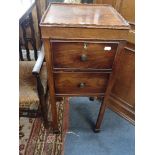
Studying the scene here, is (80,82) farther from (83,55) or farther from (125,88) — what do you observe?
(125,88)

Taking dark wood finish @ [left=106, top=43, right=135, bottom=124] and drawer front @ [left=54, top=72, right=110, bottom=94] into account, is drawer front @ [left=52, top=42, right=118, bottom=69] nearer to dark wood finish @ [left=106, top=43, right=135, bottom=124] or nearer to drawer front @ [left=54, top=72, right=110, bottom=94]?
drawer front @ [left=54, top=72, right=110, bottom=94]

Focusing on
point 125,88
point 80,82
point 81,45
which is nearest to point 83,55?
point 81,45

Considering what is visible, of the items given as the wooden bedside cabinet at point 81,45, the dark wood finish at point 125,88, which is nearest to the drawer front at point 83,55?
the wooden bedside cabinet at point 81,45

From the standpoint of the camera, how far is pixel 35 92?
124 cm

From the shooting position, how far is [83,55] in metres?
1.04

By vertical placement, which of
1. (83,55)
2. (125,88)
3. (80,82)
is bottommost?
(125,88)

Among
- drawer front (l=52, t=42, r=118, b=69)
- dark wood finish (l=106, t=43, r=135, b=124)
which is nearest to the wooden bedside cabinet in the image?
drawer front (l=52, t=42, r=118, b=69)

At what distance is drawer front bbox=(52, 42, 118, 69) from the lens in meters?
1.01

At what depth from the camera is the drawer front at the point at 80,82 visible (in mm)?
1146

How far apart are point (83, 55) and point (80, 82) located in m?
0.21

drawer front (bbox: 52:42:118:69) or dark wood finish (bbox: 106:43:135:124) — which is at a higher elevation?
drawer front (bbox: 52:42:118:69)

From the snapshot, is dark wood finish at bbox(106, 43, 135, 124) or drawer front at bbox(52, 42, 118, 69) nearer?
drawer front at bbox(52, 42, 118, 69)
